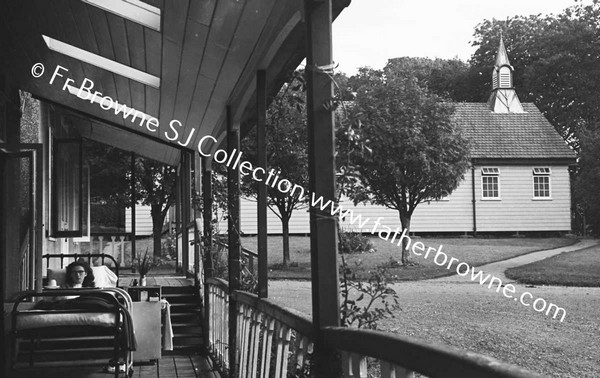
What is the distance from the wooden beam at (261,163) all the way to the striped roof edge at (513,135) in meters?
24.6

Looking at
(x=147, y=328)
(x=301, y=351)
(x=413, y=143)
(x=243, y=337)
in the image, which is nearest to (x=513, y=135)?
(x=413, y=143)

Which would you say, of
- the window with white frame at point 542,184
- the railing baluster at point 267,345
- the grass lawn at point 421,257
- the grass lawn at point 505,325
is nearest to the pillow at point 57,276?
the grass lawn at point 505,325

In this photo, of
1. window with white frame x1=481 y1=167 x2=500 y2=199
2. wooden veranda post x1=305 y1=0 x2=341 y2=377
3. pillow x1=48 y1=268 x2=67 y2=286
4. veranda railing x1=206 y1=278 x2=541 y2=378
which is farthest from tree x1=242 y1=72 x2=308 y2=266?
window with white frame x1=481 y1=167 x2=500 y2=199

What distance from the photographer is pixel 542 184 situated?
3003 centimetres

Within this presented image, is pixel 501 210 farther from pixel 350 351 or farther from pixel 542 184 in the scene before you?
pixel 350 351

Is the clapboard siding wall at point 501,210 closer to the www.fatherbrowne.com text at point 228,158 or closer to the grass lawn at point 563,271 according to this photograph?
the grass lawn at point 563,271

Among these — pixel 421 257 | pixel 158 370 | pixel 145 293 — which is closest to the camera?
pixel 158 370

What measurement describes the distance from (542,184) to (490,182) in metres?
1.87

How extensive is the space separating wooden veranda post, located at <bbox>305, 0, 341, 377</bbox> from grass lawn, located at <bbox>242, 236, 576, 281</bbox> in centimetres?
1467

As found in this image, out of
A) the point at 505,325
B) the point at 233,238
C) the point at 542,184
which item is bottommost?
the point at 505,325

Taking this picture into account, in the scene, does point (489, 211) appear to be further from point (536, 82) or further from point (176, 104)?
point (176, 104)

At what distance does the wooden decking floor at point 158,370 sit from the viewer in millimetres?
5926

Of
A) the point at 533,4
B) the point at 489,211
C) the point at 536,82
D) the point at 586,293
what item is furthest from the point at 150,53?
the point at 533,4

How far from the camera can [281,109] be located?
578cm
